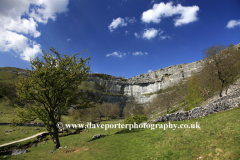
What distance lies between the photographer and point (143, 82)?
494 ft

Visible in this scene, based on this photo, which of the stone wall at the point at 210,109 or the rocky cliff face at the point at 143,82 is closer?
the stone wall at the point at 210,109

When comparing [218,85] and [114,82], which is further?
[114,82]

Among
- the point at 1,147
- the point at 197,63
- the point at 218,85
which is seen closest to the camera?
the point at 1,147

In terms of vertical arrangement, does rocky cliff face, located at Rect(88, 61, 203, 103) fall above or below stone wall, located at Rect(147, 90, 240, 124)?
above

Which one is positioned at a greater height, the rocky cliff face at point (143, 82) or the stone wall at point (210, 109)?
the rocky cliff face at point (143, 82)

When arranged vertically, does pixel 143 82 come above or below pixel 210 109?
above

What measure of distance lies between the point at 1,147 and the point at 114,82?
137 m

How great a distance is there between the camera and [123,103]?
5482 inches

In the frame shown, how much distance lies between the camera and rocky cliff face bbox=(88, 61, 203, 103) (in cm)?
13162

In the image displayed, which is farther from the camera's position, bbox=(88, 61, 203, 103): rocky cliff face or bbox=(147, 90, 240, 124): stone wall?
bbox=(88, 61, 203, 103): rocky cliff face

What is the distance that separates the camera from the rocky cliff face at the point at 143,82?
432 feet

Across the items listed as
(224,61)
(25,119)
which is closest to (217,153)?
(25,119)

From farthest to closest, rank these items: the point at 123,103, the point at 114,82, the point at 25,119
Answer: the point at 114,82
the point at 123,103
the point at 25,119

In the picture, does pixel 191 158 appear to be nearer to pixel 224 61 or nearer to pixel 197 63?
pixel 224 61
